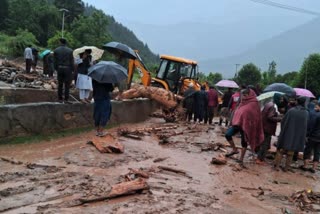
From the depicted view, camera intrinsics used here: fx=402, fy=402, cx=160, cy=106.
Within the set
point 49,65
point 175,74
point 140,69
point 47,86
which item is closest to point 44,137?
point 47,86

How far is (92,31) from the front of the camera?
6125 cm

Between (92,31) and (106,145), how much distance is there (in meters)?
54.8

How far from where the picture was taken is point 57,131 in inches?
382

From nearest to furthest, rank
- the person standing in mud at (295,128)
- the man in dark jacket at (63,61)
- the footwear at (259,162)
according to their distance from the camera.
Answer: the person standing in mud at (295,128), the footwear at (259,162), the man in dark jacket at (63,61)

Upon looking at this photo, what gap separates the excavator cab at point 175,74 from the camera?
1972cm

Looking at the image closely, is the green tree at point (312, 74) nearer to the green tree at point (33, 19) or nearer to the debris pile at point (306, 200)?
the green tree at point (33, 19)

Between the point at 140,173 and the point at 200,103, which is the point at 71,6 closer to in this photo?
the point at 200,103

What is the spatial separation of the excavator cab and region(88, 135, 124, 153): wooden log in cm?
1075

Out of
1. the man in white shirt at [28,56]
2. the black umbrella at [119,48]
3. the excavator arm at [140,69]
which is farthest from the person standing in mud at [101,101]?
the man in white shirt at [28,56]

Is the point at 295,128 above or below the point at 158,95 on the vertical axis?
below

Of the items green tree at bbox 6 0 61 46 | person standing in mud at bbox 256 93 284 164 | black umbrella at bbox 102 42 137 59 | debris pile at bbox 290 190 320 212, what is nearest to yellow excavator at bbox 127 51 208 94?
black umbrella at bbox 102 42 137 59

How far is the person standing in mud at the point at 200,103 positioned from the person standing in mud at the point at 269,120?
5.74 m

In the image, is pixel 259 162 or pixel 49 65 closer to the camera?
pixel 259 162

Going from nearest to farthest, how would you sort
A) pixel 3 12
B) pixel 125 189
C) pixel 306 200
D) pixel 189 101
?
pixel 125 189, pixel 306 200, pixel 189 101, pixel 3 12
